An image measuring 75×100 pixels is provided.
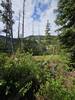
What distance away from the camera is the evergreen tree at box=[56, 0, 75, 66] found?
17.3 m

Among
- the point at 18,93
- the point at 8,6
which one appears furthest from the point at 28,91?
the point at 8,6

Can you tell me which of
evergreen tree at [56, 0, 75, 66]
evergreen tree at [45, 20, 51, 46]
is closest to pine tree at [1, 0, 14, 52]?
evergreen tree at [45, 20, 51, 46]

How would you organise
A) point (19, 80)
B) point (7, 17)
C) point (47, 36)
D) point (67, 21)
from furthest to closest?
point (47, 36)
point (7, 17)
point (67, 21)
point (19, 80)

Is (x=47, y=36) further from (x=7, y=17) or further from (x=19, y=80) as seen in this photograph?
(x=19, y=80)

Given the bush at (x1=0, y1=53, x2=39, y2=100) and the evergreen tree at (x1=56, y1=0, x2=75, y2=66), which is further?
the evergreen tree at (x1=56, y1=0, x2=75, y2=66)

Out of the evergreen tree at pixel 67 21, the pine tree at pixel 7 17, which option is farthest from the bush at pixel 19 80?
the pine tree at pixel 7 17

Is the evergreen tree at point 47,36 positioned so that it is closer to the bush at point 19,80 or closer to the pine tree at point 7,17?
the pine tree at point 7,17

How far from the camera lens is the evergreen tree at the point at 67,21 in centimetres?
1728

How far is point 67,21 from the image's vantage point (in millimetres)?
18141

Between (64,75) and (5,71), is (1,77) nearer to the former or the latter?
(5,71)

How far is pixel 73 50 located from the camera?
55.4 feet

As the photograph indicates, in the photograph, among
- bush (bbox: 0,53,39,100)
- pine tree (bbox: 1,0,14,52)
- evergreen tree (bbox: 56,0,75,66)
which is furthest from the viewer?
→ pine tree (bbox: 1,0,14,52)

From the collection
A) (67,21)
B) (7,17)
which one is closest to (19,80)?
(67,21)

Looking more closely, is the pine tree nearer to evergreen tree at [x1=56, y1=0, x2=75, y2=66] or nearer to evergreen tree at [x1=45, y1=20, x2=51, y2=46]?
evergreen tree at [x1=45, y1=20, x2=51, y2=46]
